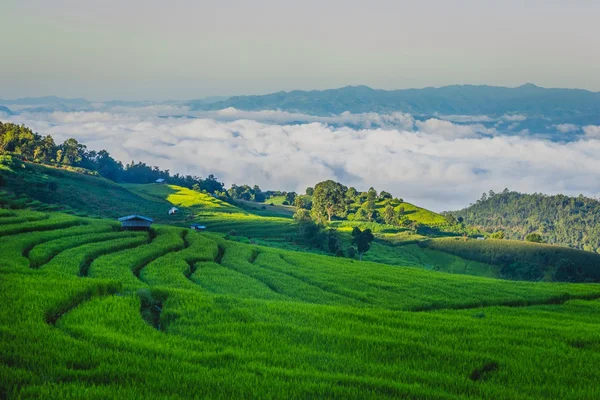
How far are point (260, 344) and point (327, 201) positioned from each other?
130 metres

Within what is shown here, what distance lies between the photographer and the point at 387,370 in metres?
14.7

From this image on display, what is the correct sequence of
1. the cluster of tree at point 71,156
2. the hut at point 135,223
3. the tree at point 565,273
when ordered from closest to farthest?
1. the hut at point 135,223
2. the tree at point 565,273
3. the cluster of tree at point 71,156

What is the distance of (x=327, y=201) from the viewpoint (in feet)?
481

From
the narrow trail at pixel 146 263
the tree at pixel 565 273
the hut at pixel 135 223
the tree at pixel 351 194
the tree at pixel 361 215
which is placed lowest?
the narrow trail at pixel 146 263

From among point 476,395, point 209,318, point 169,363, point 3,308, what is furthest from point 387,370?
point 3,308

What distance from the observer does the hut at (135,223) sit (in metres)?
52.0

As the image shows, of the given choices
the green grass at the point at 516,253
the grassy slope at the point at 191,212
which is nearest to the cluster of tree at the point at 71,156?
the grassy slope at the point at 191,212

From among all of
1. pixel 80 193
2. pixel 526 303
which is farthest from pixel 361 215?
pixel 526 303

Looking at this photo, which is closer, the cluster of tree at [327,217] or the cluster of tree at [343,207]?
the cluster of tree at [327,217]

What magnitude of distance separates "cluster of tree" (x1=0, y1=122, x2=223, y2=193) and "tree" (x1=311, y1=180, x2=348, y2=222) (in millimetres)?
41966

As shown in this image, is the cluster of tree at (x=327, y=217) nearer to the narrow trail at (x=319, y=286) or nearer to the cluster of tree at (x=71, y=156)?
the cluster of tree at (x=71, y=156)

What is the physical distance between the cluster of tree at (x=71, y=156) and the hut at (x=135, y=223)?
251ft

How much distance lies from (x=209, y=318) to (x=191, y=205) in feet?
382

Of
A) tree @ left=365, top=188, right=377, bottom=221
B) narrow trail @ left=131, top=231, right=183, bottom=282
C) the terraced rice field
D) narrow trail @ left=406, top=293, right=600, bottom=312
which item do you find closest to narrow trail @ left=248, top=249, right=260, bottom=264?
narrow trail @ left=131, top=231, right=183, bottom=282
